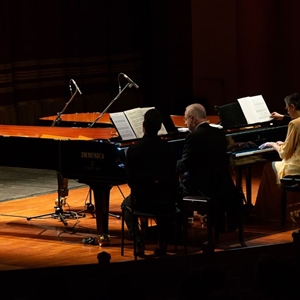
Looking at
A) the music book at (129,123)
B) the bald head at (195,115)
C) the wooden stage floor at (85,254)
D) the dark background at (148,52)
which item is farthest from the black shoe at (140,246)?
the dark background at (148,52)

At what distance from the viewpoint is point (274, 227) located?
8117mm

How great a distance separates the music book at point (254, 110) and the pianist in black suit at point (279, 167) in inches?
11.1

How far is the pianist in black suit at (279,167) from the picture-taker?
7.93m

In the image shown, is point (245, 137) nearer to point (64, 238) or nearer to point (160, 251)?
point (160, 251)

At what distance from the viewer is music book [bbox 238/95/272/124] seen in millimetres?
8492

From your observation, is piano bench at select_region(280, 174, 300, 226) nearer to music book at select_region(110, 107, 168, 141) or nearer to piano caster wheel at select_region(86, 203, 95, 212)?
music book at select_region(110, 107, 168, 141)

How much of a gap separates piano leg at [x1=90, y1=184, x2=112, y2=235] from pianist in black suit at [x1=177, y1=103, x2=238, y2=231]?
62cm

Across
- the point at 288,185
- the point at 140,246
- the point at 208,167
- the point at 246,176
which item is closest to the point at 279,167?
the point at 288,185

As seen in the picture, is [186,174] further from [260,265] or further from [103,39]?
[103,39]

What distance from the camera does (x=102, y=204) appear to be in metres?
7.43

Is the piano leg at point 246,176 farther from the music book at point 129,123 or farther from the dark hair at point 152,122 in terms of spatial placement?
the dark hair at point 152,122

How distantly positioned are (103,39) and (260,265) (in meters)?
11.0

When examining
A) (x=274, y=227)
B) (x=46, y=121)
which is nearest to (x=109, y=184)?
(x=274, y=227)

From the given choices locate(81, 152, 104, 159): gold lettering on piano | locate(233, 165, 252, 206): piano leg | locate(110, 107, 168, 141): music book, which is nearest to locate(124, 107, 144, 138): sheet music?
locate(110, 107, 168, 141): music book
